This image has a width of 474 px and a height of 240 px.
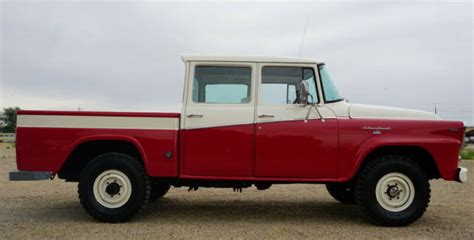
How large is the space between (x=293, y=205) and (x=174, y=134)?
2.64m

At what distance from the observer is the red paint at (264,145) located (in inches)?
237

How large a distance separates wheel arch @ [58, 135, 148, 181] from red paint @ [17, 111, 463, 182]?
2 cm

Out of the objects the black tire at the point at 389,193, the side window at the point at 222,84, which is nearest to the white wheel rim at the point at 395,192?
the black tire at the point at 389,193

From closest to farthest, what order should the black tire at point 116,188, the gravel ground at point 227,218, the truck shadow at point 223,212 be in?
the gravel ground at point 227,218 < the black tire at point 116,188 < the truck shadow at point 223,212

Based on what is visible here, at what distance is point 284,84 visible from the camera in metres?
6.35

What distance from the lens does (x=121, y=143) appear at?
6285mm

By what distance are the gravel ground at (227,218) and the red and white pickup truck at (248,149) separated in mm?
395

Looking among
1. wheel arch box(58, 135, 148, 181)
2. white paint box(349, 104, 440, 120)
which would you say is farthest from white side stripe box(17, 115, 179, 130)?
white paint box(349, 104, 440, 120)

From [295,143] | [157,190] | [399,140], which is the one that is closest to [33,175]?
[157,190]

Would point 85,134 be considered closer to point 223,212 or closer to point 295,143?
point 223,212

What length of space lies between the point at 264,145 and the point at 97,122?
2.22 m

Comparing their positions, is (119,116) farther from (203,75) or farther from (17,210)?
(17,210)

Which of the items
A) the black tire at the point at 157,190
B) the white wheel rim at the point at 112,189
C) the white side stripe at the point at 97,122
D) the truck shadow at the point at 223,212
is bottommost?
the truck shadow at the point at 223,212

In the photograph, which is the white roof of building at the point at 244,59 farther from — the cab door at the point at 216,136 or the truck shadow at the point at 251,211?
the truck shadow at the point at 251,211
